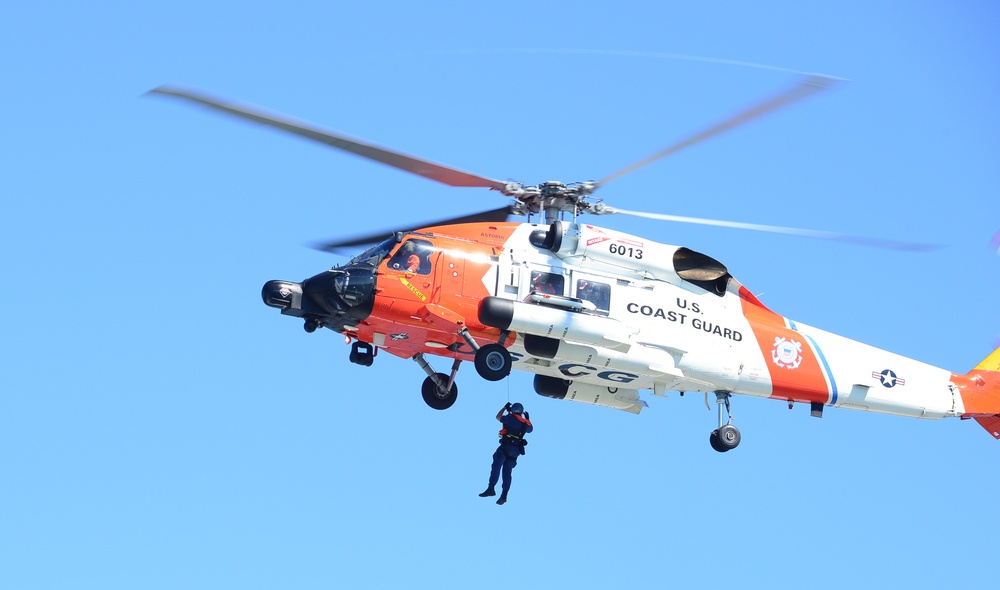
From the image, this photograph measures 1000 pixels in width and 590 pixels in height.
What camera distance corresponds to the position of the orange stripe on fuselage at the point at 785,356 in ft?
70.2

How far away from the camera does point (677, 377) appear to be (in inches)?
811

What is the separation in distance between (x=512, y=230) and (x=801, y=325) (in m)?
5.42

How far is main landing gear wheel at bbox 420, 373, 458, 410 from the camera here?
2059cm

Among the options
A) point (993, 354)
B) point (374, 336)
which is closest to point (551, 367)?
point (374, 336)

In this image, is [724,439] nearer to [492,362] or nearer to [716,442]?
[716,442]

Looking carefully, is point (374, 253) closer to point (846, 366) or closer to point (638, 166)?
point (638, 166)

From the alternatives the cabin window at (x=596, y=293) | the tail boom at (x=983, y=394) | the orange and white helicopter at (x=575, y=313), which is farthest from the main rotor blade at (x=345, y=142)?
the tail boom at (x=983, y=394)

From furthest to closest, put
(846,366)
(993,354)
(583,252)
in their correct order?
1. (993,354)
2. (846,366)
3. (583,252)

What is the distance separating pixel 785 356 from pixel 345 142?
8.33 m

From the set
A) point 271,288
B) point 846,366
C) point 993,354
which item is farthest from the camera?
point 993,354

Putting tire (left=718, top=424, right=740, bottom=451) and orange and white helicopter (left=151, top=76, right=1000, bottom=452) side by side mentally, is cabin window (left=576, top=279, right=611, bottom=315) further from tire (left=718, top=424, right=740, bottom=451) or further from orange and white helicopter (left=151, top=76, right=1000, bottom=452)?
tire (left=718, top=424, right=740, bottom=451)

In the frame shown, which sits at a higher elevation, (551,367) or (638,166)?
(638,166)

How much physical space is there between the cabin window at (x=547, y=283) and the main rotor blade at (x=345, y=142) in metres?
1.47

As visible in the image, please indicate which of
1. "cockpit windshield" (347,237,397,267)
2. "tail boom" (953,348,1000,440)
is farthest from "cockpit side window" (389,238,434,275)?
"tail boom" (953,348,1000,440)
